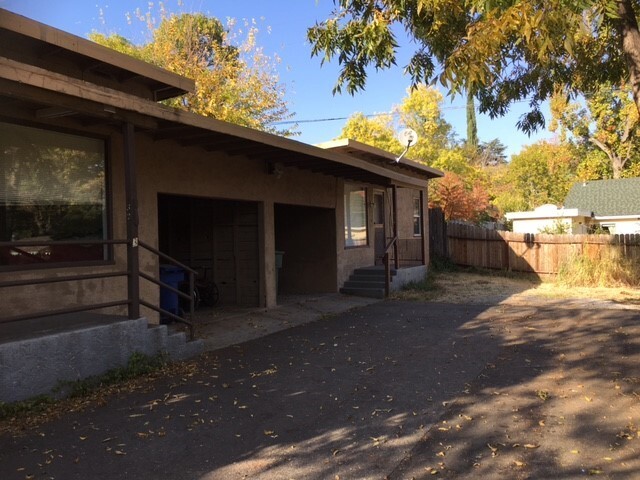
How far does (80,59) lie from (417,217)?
12.6 m

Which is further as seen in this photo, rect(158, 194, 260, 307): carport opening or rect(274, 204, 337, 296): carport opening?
rect(274, 204, 337, 296): carport opening

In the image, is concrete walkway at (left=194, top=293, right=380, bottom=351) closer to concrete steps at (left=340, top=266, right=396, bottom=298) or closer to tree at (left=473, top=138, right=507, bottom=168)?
concrete steps at (left=340, top=266, right=396, bottom=298)

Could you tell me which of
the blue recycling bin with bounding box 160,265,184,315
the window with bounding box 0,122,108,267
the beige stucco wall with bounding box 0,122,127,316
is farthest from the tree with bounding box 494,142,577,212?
the window with bounding box 0,122,108,267

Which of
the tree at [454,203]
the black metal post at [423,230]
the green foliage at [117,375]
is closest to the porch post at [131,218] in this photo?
the green foliage at [117,375]

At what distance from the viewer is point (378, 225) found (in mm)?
15578

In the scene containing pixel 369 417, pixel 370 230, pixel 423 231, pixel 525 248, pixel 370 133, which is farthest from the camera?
pixel 370 133

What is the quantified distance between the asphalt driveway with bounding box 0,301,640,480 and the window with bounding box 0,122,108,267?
7.30 ft

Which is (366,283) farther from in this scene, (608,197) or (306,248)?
(608,197)

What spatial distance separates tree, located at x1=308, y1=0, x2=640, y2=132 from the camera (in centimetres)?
507

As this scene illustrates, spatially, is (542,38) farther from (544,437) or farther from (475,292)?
(475,292)

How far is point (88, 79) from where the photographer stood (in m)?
7.39

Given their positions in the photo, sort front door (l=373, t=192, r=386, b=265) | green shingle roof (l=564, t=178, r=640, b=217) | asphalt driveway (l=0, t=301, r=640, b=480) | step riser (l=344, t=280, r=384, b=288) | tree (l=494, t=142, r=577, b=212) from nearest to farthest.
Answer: asphalt driveway (l=0, t=301, r=640, b=480), step riser (l=344, t=280, r=384, b=288), front door (l=373, t=192, r=386, b=265), green shingle roof (l=564, t=178, r=640, b=217), tree (l=494, t=142, r=577, b=212)

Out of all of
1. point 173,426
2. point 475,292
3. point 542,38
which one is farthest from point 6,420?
point 475,292

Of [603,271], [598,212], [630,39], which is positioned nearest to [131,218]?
[630,39]
